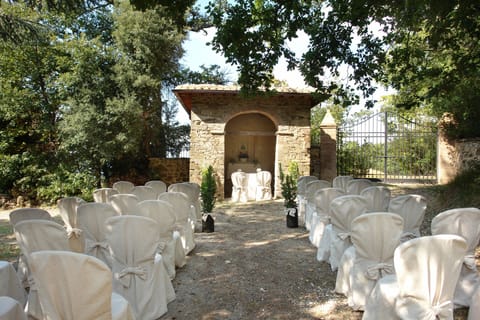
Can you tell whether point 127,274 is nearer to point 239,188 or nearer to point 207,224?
point 207,224

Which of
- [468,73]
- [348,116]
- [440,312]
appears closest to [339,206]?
[440,312]

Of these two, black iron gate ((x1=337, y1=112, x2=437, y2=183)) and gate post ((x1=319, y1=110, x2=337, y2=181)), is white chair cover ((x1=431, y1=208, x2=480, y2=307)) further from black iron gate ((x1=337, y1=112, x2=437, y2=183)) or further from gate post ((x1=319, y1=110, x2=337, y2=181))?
black iron gate ((x1=337, y1=112, x2=437, y2=183))

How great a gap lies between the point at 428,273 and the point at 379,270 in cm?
89

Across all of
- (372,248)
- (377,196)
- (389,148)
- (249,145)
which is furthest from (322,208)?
(389,148)

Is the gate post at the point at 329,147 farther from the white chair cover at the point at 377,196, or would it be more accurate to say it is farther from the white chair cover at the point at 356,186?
the white chair cover at the point at 377,196

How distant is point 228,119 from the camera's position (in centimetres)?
1142

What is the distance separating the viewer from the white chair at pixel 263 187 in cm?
1131

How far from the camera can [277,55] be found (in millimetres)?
6613

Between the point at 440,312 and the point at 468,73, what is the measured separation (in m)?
5.73

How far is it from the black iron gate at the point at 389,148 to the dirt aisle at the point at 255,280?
7.49 m

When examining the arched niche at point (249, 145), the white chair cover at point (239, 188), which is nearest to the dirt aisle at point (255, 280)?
the white chair cover at point (239, 188)

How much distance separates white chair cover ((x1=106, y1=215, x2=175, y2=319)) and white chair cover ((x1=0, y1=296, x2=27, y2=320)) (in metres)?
1.09

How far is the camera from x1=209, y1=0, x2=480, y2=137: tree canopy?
18.9ft

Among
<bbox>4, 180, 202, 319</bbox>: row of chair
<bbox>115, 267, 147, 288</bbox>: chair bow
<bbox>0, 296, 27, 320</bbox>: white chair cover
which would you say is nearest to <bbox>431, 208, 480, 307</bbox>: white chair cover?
<bbox>4, 180, 202, 319</bbox>: row of chair
